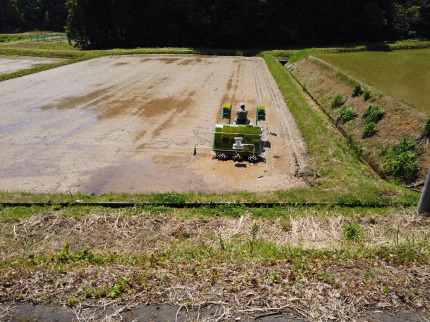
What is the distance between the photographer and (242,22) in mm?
46375

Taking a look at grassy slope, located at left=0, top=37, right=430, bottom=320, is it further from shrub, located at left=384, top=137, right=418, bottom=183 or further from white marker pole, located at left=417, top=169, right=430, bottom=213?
shrub, located at left=384, top=137, right=418, bottom=183

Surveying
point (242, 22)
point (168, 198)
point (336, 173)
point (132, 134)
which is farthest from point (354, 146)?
point (242, 22)

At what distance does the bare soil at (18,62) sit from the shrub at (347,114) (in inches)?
1183

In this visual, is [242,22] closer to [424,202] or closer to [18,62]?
[18,62]

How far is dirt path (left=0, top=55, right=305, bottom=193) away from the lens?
11.4 metres

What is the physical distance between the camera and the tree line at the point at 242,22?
152 ft

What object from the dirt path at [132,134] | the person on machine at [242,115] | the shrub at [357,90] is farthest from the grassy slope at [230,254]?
the shrub at [357,90]

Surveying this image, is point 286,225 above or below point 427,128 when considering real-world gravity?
below

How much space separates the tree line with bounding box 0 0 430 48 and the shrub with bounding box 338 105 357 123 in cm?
3331

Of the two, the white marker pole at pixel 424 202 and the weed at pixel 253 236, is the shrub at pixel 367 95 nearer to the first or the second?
the white marker pole at pixel 424 202

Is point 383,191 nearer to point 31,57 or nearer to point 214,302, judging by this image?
point 214,302

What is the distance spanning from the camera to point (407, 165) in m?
11.1

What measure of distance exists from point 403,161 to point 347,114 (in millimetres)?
5664

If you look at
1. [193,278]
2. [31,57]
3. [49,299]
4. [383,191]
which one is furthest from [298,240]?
[31,57]
